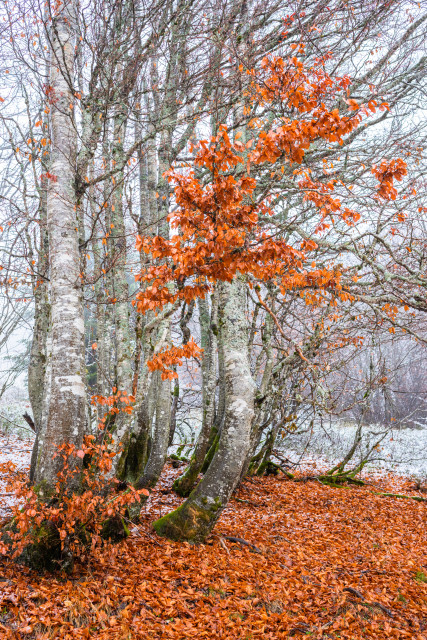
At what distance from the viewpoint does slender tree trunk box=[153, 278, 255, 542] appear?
4402 millimetres

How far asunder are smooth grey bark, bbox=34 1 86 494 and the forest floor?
937mm

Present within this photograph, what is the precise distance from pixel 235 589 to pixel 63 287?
3.33 m

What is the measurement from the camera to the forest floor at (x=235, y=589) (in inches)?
116

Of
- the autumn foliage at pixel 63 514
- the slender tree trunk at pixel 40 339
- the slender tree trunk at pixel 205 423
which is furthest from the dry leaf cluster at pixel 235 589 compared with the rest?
the slender tree trunk at pixel 40 339

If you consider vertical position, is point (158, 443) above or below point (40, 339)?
below

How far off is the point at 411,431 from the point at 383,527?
11.5 m

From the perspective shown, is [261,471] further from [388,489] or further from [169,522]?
[169,522]

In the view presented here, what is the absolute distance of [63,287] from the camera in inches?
159

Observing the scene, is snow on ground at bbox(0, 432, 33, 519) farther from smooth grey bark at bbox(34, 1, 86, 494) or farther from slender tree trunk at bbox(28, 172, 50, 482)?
smooth grey bark at bbox(34, 1, 86, 494)

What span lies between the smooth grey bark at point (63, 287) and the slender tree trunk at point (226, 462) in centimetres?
158

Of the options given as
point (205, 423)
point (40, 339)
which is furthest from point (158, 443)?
point (40, 339)

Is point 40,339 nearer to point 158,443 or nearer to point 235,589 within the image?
point 158,443

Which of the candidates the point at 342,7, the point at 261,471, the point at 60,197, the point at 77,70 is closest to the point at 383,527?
the point at 261,471

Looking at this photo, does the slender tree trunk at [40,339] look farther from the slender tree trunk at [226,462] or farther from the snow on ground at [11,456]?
the slender tree trunk at [226,462]
